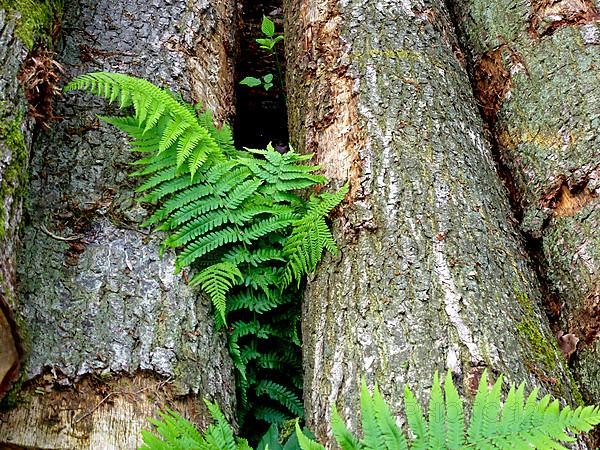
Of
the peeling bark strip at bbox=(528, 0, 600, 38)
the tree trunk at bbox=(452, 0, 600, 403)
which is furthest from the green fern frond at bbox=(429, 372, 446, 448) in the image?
the peeling bark strip at bbox=(528, 0, 600, 38)

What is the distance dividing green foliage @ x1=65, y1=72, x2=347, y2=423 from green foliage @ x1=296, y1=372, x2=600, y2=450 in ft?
3.15

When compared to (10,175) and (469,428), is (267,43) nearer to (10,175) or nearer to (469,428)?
(10,175)

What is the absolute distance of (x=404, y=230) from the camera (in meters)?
3.00

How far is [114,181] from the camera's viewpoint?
327 cm

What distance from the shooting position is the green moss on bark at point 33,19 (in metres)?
3.08

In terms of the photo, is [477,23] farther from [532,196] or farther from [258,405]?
[258,405]

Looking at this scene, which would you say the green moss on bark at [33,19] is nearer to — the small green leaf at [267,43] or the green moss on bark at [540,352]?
the small green leaf at [267,43]

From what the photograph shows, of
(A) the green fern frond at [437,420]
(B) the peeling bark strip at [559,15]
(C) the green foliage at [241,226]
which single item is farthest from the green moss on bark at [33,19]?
(B) the peeling bark strip at [559,15]

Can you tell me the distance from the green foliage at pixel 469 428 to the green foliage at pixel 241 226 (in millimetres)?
→ 960

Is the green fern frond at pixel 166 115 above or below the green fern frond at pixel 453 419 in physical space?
above

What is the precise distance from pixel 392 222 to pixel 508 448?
1.22 metres

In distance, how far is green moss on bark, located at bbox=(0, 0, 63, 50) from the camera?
121 inches

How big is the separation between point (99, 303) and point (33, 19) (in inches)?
56.2

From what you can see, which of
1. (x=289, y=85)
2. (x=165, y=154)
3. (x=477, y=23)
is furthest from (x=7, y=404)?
(x=477, y=23)
